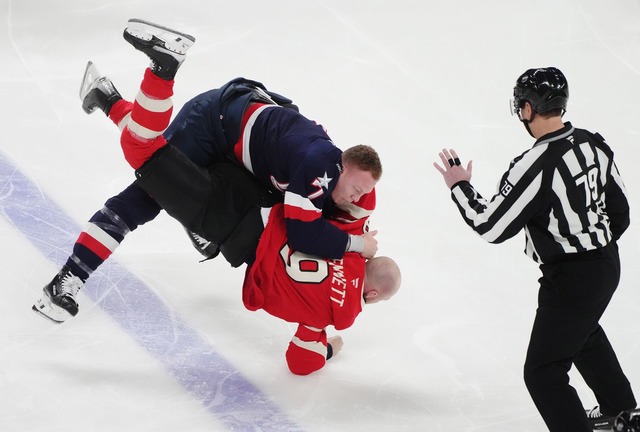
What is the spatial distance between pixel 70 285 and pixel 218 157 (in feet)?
2.43

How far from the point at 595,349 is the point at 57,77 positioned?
3.38m

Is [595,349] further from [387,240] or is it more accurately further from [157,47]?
[157,47]

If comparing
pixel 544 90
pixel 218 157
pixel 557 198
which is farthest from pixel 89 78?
pixel 557 198

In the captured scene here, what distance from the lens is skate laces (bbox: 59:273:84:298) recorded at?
3.23m

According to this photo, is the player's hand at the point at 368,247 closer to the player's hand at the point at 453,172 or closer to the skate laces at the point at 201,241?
the player's hand at the point at 453,172

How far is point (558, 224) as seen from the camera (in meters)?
2.83

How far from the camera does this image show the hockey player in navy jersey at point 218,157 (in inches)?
123

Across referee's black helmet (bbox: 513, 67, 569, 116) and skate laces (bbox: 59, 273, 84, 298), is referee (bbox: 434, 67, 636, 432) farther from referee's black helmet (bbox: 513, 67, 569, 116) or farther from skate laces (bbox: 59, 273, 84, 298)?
skate laces (bbox: 59, 273, 84, 298)

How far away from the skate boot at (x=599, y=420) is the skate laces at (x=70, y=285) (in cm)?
184

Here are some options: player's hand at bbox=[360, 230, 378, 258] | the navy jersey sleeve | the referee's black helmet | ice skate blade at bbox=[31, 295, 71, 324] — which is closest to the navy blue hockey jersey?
the navy jersey sleeve

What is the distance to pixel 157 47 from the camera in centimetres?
306

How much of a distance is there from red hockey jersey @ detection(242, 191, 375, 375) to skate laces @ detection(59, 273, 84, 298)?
0.60 metres

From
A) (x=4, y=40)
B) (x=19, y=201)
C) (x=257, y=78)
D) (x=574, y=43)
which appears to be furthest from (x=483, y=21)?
(x=19, y=201)

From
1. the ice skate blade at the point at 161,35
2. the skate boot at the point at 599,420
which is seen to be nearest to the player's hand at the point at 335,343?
the skate boot at the point at 599,420
